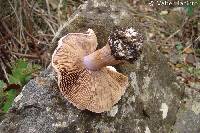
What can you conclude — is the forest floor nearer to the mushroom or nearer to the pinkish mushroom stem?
the mushroom

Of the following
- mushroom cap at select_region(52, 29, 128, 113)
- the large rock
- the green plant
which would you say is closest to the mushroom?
mushroom cap at select_region(52, 29, 128, 113)

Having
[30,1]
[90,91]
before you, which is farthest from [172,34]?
[90,91]

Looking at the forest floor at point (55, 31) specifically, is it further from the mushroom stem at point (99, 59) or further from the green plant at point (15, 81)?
the mushroom stem at point (99, 59)

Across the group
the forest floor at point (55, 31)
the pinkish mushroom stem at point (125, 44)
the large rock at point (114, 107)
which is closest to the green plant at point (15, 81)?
the forest floor at point (55, 31)

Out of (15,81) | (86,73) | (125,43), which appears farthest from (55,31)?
(125,43)

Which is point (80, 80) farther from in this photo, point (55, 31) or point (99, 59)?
point (55, 31)

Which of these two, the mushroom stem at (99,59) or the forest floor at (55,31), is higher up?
the mushroom stem at (99,59)
